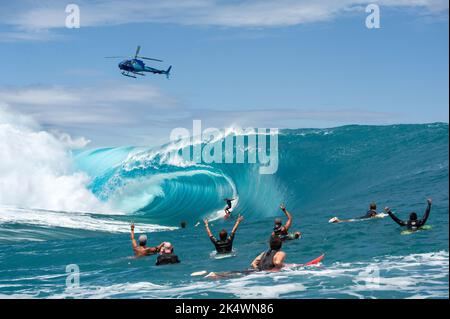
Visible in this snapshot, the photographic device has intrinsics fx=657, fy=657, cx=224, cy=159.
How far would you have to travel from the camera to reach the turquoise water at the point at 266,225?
13.2 m

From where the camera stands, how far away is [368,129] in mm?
48688

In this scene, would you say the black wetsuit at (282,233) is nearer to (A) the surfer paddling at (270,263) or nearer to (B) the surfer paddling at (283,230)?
(B) the surfer paddling at (283,230)

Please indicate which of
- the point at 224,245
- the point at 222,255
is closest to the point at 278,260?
the point at 224,245

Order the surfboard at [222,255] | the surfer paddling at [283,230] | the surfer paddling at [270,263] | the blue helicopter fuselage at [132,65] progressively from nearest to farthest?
the surfer paddling at [270,263] < the surfboard at [222,255] < the surfer paddling at [283,230] < the blue helicopter fuselage at [132,65]

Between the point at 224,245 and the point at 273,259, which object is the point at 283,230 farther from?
the point at 273,259

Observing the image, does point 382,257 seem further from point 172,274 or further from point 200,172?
point 200,172

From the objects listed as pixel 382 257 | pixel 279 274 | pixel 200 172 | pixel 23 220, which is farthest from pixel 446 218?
pixel 200 172

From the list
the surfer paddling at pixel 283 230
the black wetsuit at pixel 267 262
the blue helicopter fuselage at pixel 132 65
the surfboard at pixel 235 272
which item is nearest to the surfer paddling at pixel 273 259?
the black wetsuit at pixel 267 262

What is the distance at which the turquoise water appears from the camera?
43.4 ft

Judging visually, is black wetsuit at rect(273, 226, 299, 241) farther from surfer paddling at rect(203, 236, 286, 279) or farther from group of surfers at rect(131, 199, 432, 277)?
surfer paddling at rect(203, 236, 286, 279)

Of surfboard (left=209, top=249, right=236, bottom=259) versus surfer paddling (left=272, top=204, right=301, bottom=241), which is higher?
surfer paddling (left=272, top=204, right=301, bottom=241)

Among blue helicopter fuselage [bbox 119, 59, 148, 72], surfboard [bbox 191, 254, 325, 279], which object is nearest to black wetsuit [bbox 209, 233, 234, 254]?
surfboard [bbox 191, 254, 325, 279]

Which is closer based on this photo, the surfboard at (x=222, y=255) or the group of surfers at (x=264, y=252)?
the group of surfers at (x=264, y=252)

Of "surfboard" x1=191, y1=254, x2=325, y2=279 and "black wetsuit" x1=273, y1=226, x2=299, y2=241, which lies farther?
"black wetsuit" x1=273, y1=226, x2=299, y2=241
